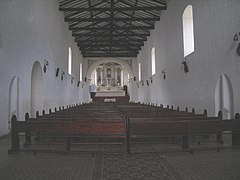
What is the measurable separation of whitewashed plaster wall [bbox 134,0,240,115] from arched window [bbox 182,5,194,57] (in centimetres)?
31

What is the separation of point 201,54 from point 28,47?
618 centimetres

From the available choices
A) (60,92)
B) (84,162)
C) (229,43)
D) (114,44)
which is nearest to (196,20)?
(229,43)

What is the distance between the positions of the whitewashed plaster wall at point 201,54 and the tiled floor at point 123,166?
2593mm

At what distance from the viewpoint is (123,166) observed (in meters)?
3.58

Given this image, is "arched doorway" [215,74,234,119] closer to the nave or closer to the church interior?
the church interior

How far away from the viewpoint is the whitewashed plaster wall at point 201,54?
5.81 meters

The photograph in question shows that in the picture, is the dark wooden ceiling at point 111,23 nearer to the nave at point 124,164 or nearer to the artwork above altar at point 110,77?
the artwork above altar at point 110,77

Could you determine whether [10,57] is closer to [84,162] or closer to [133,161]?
[84,162]

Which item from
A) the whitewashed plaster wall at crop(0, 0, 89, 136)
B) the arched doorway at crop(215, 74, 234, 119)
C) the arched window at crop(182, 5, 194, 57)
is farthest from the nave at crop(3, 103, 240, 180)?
the arched window at crop(182, 5, 194, 57)

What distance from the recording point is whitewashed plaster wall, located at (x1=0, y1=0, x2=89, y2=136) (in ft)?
19.9

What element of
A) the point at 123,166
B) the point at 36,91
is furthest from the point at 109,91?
the point at 123,166

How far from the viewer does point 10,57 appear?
6340 mm

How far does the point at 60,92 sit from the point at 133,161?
32.2 ft

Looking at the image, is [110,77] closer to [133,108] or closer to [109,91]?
[109,91]
